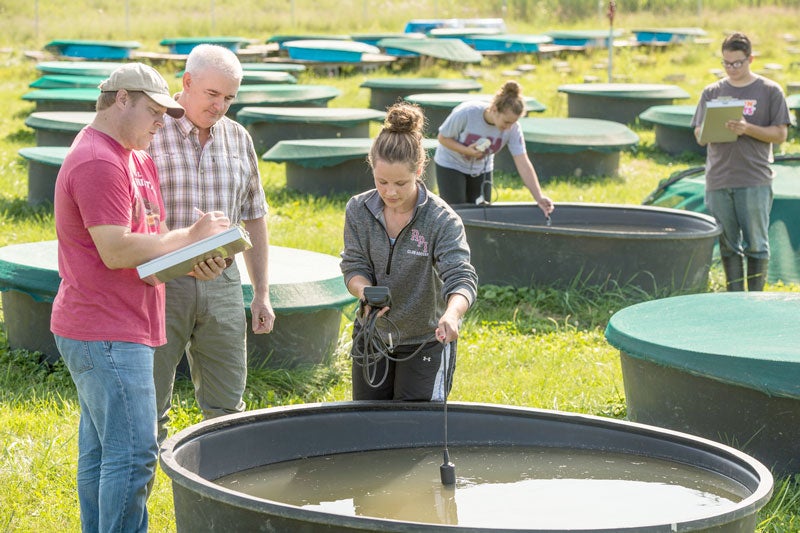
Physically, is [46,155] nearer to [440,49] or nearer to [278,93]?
[278,93]

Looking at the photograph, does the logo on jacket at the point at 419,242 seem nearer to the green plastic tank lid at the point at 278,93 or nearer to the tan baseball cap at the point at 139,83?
the tan baseball cap at the point at 139,83

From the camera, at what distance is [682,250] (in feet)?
27.9

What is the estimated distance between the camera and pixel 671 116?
15.7m

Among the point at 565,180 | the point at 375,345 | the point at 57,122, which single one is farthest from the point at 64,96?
the point at 375,345

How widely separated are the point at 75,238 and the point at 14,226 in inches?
276

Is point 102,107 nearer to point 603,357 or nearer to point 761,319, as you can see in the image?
point 761,319

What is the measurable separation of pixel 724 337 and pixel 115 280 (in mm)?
3035

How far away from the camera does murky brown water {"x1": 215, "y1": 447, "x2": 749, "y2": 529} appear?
407 centimetres

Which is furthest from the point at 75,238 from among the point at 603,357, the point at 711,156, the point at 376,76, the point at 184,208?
the point at 376,76

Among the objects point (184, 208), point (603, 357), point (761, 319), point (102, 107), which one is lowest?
point (603, 357)

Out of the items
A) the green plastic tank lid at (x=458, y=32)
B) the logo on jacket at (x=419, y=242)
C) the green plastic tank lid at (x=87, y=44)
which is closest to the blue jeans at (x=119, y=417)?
the logo on jacket at (x=419, y=242)

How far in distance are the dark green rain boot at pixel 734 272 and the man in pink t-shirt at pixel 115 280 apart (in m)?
5.48

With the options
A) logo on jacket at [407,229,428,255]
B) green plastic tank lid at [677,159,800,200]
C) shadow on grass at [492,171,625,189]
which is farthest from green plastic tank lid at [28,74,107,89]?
logo on jacket at [407,229,428,255]

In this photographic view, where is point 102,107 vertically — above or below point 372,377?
above
